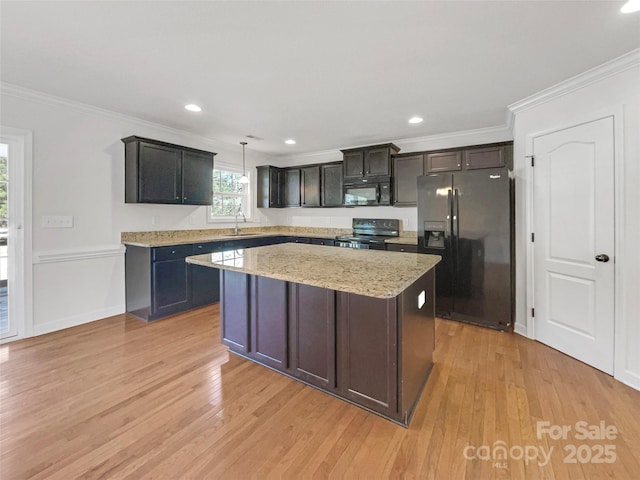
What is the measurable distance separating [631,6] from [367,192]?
3.24 meters

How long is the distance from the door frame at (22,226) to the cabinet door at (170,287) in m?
1.11

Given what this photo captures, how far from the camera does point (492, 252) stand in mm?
3299

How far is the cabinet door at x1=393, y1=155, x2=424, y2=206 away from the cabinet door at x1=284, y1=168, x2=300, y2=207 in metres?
1.91

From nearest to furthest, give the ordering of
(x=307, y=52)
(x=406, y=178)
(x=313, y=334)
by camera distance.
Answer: (x=313, y=334)
(x=307, y=52)
(x=406, y=178)

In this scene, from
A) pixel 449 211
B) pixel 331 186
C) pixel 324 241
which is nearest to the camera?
pixel 449 211

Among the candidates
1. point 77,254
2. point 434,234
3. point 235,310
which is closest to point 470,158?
point 434,234

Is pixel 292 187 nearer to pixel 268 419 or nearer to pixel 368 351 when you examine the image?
pixel 368 351

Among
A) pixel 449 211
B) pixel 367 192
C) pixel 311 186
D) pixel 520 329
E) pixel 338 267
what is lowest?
pixel 520 329

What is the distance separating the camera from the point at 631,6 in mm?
1726

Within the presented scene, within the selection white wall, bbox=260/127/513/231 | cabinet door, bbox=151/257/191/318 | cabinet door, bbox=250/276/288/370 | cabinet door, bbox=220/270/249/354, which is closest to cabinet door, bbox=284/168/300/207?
white wall, bbox=260/127/513/231

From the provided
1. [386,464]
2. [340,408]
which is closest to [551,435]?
[386,464]

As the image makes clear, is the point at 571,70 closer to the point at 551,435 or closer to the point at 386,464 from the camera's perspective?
the point at 551,435

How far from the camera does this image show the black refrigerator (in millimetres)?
3240

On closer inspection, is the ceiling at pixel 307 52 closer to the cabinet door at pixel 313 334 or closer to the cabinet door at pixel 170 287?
the cabinet door at pixel 313 334
